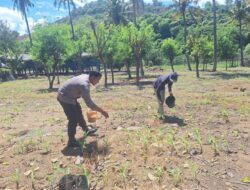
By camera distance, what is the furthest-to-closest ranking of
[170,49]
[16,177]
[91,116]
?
[170,49] → [91,116] → [16,177]

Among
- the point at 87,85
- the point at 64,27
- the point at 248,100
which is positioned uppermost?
the point at 64,27

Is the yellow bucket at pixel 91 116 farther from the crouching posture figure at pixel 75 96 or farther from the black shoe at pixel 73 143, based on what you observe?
the black shoe at pixel 73 143

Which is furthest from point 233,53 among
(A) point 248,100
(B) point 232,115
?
(B) point 232,115

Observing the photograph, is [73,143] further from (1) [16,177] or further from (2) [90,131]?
(1) [16,177]

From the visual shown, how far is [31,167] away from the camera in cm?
769

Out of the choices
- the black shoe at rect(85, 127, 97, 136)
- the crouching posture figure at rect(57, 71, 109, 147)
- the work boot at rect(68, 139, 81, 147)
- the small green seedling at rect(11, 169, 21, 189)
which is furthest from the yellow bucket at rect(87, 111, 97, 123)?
the small green seedling at rect(11, 169, 21, 189)

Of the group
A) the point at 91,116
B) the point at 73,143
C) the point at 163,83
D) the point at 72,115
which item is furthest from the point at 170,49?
the point at 72,115

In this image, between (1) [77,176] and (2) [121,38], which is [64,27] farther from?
(1) [77,176]

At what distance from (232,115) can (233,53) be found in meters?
40.6

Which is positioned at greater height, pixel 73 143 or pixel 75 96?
pixel 75 96

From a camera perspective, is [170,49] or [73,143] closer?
[73,143]

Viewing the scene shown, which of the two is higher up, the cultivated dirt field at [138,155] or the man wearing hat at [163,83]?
the man wearing hat at [163,83]

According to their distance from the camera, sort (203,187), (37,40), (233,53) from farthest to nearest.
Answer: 1. (233,53)
2. (37,40)
3. (203,187)

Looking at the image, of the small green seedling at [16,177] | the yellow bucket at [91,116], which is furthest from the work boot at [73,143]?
the small green seedling at [16,177]
